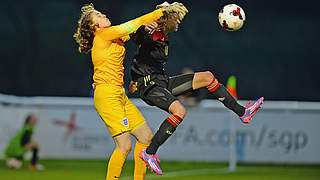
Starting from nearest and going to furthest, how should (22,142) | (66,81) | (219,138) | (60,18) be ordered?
(22,142), (219,138), (66,81), (60,18)

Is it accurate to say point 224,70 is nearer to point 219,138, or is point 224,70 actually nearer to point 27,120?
point 219,138

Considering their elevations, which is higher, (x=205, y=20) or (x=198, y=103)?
(x=205, y=20)

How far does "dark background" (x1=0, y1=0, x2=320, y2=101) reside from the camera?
15.3m

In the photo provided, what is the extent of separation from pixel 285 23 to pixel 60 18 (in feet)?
21.0

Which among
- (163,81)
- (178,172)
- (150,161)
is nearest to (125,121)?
(150,161)

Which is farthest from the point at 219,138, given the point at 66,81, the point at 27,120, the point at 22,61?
the point at 22,61

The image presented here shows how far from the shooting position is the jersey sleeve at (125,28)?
5.80 m

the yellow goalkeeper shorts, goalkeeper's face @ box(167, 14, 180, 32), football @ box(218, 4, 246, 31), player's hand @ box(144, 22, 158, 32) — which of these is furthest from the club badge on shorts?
football @ box(218, 4, 246, 31)

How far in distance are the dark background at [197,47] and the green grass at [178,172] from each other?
3658mm

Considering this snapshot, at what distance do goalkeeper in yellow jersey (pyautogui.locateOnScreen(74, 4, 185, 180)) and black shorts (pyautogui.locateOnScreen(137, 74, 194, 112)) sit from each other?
9.6 inches

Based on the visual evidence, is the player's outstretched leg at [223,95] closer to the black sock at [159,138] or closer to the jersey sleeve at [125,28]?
the black sock at [159,138]

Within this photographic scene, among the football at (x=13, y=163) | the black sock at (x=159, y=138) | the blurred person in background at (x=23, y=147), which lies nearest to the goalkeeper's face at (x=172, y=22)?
the black sock at (x=159, y=138)

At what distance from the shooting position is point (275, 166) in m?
11.9

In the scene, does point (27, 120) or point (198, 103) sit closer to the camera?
point (27, 120)
